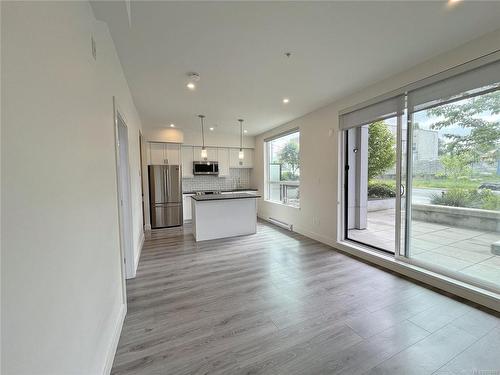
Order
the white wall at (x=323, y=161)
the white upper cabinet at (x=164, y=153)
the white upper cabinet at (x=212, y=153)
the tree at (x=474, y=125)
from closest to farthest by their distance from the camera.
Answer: the tree at (x=474, y=125) → the white wall at (x=323, y=161) → the white upper cabinet at (x=164, y=153) → the white upper cabinet at (x=212, y=153)

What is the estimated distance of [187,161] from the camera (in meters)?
6.34

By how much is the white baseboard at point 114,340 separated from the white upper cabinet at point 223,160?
4.91 m

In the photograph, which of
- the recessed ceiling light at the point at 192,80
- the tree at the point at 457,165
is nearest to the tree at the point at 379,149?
the tree at the point at 457,165

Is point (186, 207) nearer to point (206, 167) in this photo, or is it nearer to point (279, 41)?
point (206, 167)

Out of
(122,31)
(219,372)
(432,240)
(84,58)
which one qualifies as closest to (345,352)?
(219,372)

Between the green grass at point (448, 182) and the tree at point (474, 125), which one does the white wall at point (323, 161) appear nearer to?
the tree at point (474, 125)

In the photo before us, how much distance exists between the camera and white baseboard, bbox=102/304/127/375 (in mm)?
1517

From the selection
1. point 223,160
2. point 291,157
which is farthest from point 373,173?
point 223,160

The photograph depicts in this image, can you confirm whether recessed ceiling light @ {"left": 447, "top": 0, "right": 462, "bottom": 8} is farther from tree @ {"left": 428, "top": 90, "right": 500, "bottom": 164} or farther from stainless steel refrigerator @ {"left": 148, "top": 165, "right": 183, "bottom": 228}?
stainless steel refrigerator @ {"left": 148, "top": 165, "right": 183, "bottom": 228}

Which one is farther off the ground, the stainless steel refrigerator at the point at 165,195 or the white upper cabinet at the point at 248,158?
the white upper cabinet at the point at 248,158

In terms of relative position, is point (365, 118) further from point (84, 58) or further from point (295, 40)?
point (84, 58)

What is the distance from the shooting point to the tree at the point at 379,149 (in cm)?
368

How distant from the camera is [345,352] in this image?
1.67 metres

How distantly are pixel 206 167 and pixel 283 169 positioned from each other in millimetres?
2241
